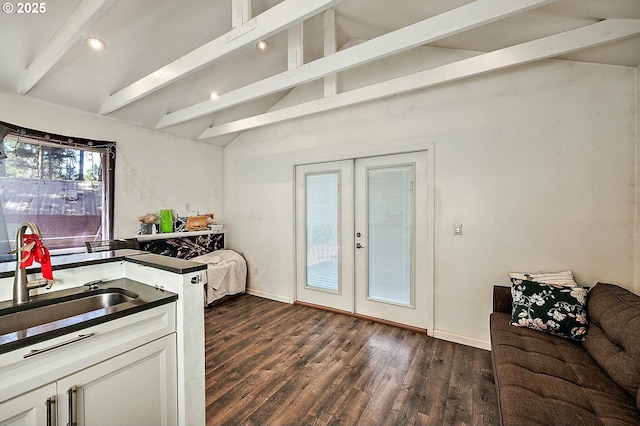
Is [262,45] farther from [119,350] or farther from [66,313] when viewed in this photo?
[119,350]

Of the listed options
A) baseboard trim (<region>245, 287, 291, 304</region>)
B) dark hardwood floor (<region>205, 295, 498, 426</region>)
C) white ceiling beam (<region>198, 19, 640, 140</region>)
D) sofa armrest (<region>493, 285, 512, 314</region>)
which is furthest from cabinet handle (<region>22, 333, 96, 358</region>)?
baseboard trim (<region>245, 287, 291, 304</region>)

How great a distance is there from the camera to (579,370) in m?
1.56

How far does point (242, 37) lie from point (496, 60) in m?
1.95

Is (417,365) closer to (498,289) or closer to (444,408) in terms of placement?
(444,408)

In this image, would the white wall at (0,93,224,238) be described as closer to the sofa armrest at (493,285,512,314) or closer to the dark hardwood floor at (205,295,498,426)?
the dark hardwood floor at (205,295,498,426)

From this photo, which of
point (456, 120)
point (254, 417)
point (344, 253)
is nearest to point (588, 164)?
point (456, 120)

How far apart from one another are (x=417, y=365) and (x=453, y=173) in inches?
73.4

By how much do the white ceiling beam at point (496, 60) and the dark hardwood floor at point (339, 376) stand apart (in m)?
2.47

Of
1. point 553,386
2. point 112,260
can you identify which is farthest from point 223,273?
point 553,386

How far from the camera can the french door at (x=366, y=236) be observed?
3.04 m

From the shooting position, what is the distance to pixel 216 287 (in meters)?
3.71

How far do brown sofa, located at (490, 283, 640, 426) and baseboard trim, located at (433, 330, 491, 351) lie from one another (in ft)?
2.38

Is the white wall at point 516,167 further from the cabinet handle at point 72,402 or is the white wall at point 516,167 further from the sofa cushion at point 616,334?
the cabinet handle at point 72,402

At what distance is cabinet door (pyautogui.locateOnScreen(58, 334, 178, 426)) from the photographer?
1089 mm
